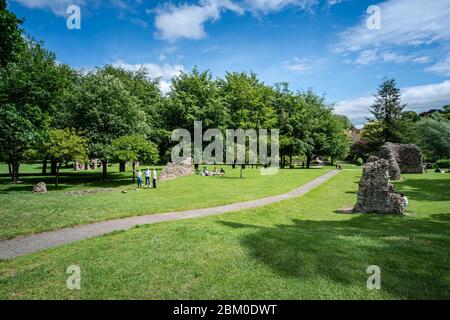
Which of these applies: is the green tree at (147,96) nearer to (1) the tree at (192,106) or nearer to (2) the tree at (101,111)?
(1) the tree at (192,106)

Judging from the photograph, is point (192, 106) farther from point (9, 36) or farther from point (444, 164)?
point (444, 164)

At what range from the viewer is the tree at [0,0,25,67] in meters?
16.0

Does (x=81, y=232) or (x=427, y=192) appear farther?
(x=427, y=192)

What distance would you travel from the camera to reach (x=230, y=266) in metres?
6.95

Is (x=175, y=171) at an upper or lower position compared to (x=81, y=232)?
upper

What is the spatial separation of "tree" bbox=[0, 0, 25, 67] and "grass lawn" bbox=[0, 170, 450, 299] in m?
14.4

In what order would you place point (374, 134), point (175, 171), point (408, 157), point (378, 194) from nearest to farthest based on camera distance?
point (378, 194) < point (175, 171) < point (408, 157) < point (374, 134)

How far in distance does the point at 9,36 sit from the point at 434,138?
5919 centimetres

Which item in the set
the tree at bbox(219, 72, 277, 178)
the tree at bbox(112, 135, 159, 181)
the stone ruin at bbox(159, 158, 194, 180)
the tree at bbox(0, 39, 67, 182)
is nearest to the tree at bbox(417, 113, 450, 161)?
the tree at bbox(219, 72, 277, 178)

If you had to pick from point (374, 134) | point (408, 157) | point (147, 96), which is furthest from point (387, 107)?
point (147, 96)

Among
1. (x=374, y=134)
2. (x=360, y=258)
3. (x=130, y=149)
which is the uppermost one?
(x=374, y=134)


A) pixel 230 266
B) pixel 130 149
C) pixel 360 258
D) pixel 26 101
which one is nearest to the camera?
pixel 230 266
